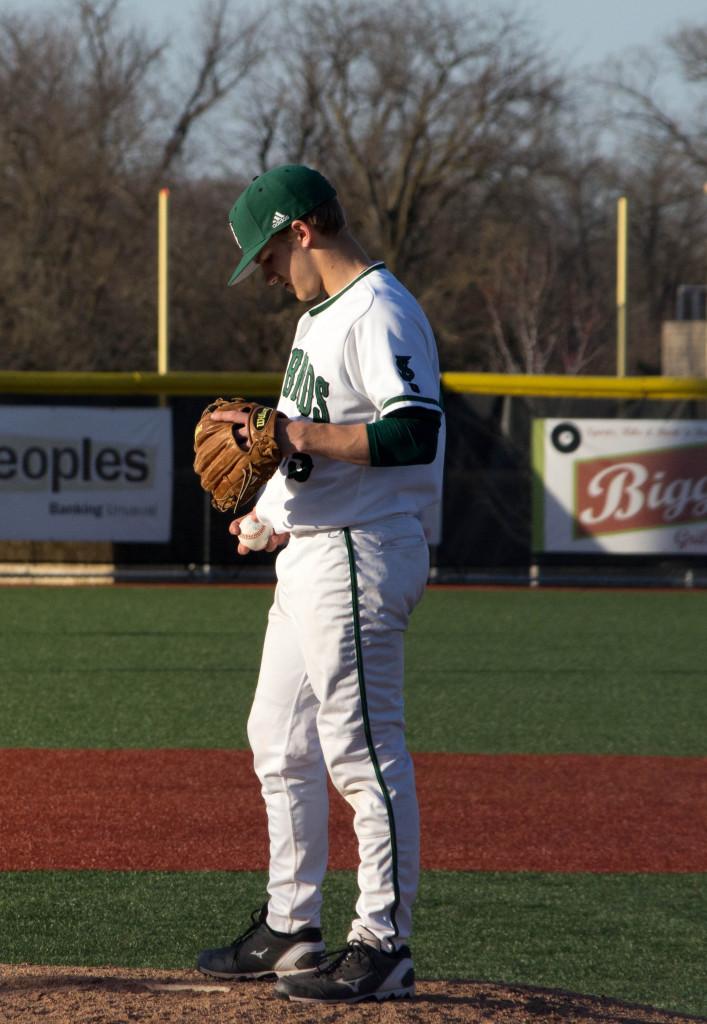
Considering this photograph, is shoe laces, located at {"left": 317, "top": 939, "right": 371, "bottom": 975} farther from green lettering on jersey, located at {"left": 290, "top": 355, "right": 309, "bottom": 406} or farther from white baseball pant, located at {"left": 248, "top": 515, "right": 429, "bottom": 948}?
green lettering on jersey, located at {"left": 290, "top": 355, "right": 309, "bottom": 406}

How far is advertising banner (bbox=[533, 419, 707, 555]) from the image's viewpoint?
1429 cm

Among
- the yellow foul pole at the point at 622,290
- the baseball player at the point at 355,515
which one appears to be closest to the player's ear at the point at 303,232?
the baseball player at the point at 355,515

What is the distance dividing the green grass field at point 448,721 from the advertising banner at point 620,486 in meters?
0.56

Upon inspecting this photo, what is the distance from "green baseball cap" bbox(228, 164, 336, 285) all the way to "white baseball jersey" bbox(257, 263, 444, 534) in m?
0.19

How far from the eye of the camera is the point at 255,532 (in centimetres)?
356

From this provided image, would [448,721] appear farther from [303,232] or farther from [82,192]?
[82,192]

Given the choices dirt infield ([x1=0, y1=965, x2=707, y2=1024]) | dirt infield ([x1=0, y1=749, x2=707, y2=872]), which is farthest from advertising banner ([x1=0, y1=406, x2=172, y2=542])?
dirt infield ([x1=0, y1=965, x2=707, y2=1024])

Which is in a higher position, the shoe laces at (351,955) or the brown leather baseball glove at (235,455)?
the brown leather baseball glove at (235,455)

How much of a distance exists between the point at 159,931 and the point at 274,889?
3.05 feet

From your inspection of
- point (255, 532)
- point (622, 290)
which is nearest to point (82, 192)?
point (622, 290)

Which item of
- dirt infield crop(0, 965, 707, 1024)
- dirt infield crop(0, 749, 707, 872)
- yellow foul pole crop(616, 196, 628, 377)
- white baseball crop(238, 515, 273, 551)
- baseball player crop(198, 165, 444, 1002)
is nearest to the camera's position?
dirt infield crop(0, 965, 707, 1024)

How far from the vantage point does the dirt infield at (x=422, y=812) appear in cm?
518

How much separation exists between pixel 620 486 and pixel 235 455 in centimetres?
1130

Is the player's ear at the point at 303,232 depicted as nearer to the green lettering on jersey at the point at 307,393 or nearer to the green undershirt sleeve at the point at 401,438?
the green lettering on jersey at the point at 307,393
